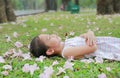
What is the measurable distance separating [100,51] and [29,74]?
1.71 metres

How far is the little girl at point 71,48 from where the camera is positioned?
551cm

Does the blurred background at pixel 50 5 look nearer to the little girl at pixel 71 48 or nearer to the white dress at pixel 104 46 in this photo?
the white dress at pixel 104 46

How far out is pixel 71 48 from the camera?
552 centimetres

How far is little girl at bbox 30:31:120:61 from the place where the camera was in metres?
5.51

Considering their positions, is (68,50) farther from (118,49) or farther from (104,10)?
(104,10)

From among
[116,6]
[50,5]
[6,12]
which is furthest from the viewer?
[50,5]

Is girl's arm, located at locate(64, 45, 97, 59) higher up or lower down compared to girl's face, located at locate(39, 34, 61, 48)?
lower down

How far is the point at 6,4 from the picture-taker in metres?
15.4

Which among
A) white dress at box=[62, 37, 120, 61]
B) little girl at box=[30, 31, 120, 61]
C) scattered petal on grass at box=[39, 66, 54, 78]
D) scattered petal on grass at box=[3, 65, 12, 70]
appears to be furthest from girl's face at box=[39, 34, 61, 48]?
scattered petal on grass at box=[39, 66, 54, 78]

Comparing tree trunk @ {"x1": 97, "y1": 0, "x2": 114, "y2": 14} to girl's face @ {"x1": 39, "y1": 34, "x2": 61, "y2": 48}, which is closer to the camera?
girl's face @ {"x1": 39, "y1": 34, "x2": 61, "y2": 48}

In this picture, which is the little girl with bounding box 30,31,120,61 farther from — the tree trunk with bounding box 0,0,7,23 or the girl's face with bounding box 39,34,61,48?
the tree trunk with bounding box 0,0,7,23

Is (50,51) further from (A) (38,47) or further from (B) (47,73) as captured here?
(B) (47,73)

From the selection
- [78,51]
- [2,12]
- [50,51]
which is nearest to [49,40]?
[50,51]

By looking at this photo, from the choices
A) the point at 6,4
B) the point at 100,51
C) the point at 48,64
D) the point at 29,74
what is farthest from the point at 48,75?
the point at 6,4
